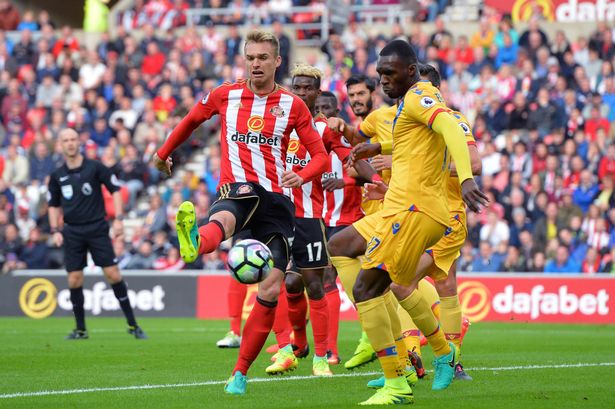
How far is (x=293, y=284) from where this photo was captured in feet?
36.5

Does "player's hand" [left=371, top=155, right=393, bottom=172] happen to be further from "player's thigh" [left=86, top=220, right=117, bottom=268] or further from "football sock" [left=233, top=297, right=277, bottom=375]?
"player's thigh" [left=86, top=220, right=117, bottom=268]

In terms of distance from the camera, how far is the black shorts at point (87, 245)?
14344 mm

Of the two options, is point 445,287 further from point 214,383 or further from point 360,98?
point 360,98

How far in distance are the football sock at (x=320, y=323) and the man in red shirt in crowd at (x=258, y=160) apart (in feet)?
5.50

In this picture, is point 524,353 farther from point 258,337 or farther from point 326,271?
point 258,337

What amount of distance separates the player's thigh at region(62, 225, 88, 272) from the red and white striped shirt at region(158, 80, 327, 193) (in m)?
5.94

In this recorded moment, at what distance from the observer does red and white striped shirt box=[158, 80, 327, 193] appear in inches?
338

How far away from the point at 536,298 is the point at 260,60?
1096cm

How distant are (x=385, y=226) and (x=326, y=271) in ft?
13.4

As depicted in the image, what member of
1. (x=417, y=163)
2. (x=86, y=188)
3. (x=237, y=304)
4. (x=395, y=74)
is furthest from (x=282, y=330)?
(x=86, y=188)

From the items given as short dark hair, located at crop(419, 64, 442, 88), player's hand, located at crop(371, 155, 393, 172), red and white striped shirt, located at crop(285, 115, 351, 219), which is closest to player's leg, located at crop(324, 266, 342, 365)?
red and white striped shirt, located at crop(285, 115, 351, 219)

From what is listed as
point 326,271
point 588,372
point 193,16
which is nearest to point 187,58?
point 193,16

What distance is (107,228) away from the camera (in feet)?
47.5

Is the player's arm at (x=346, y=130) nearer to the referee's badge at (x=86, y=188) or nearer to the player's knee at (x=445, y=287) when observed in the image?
the player's knee at (x=445, y=287)
